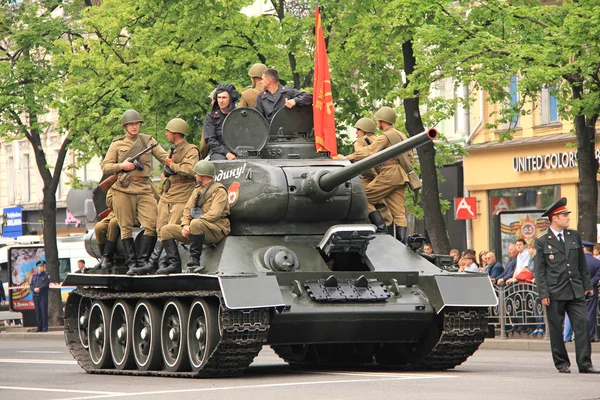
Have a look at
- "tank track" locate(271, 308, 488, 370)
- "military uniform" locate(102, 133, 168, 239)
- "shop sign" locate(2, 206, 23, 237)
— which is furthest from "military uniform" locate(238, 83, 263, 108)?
"shop sign" locate(2, 206, 23, 237)

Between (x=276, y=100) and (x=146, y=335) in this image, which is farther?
(x=276, y=100)

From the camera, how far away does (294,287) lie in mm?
15562

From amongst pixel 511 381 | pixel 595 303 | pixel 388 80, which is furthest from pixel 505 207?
pixel 511 381

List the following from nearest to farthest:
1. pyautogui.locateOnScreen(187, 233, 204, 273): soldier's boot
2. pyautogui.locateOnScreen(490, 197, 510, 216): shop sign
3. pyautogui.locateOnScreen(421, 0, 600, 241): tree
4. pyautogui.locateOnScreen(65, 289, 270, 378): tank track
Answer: pyautogui.locateOnScreen(65, 289, 270, 378): tank track → pyautogui.locateOnScreen(187, 233, 204, 273): soldier's boot → pyautogui.locateOnScreen(421, 0, 600, 241): tree → pyautogui.locateOnScreen(490, 197, 510, 216): shop sign

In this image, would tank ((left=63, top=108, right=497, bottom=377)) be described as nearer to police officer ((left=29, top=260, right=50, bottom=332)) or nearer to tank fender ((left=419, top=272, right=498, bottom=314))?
tank fender ((left=419, top=272, right=498, bottom=314))

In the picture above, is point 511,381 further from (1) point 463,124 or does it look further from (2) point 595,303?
(1) point 463,124

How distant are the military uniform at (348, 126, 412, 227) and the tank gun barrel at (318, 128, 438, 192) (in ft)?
4.38

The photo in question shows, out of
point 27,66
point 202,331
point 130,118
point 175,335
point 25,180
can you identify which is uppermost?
point 27,66

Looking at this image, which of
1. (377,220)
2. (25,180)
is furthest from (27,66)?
(25,180)

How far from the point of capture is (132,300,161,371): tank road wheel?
16.7m

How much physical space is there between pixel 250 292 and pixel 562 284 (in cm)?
349

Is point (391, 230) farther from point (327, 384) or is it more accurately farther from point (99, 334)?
point (99, 334)

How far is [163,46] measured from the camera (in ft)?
102

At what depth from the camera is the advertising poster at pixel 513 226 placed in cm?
3675
